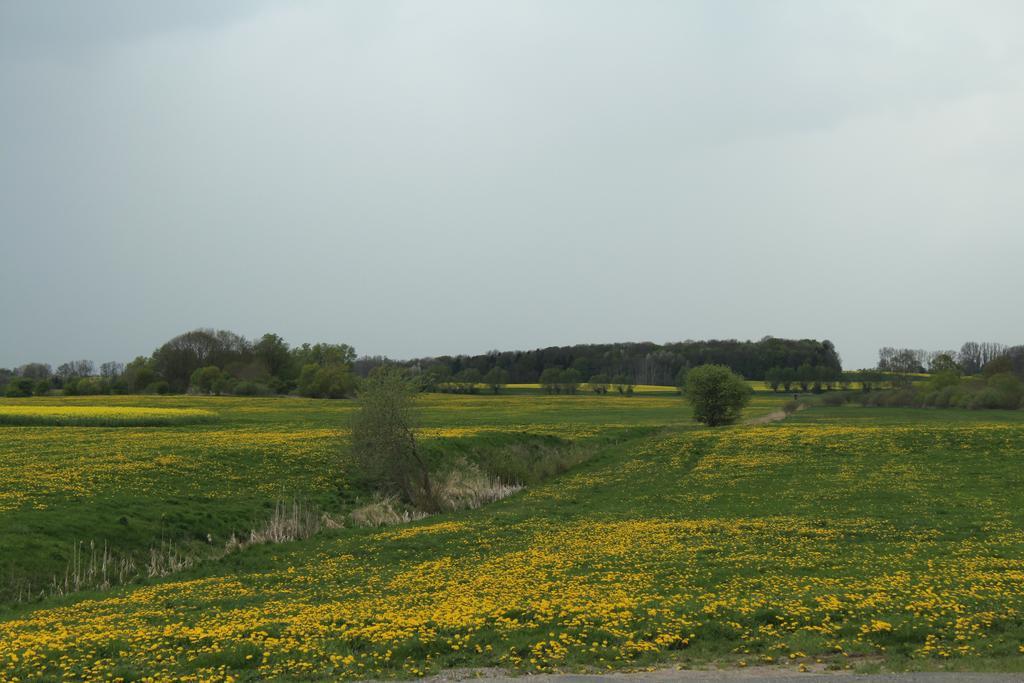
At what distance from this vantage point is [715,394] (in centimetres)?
8419

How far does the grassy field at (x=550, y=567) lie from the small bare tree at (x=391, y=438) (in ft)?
10.7

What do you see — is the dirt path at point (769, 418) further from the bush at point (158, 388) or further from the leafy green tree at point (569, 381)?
the bush at point (158, 388)

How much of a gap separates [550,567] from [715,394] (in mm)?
66033

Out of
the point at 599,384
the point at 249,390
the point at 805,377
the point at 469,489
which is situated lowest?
the point at 469,489

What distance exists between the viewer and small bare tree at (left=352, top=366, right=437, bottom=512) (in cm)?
4134

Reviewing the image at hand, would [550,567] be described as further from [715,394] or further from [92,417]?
[92,417]

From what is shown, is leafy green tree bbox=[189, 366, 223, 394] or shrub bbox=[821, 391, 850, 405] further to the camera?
leafy green tree bbox=[189, 366, 223, 394]

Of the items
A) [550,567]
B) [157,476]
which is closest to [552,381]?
[157,476]

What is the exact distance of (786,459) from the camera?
50531 mm

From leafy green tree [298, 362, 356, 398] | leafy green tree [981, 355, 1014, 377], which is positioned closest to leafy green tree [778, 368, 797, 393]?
leafy green tree [981, 355, 1014, 377]

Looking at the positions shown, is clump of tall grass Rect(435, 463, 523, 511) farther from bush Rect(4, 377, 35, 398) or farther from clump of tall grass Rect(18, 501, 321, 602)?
bush Rect(4, 377, 35, 398)

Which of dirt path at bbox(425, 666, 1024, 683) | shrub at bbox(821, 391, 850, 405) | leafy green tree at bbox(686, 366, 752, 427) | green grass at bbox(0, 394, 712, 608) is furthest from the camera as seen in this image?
shrub at bbox(821, 391, 850, 405)

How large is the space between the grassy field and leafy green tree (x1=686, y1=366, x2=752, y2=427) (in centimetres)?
3002

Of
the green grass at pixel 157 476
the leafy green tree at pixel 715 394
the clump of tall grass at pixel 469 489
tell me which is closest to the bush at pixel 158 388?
the green grass at pixel 157 476
